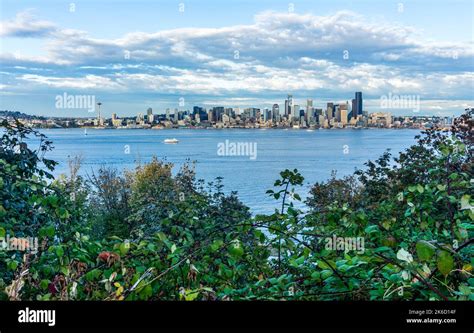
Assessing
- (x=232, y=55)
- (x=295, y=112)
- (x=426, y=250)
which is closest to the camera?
(x=426, y=250)

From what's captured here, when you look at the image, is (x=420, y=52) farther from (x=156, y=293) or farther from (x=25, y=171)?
(x=25, y=171)

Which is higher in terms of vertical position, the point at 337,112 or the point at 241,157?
the point at 337,112

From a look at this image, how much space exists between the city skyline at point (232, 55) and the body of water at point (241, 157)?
17cm

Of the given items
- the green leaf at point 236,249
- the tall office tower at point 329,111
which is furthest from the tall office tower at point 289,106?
the green leaf at point 236,249

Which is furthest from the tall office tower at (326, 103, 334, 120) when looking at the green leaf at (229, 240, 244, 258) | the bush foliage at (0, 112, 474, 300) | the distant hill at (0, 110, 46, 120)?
the distant hill at (0, 110, 46, 120)

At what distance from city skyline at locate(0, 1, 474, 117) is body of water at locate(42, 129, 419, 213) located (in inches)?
6.8

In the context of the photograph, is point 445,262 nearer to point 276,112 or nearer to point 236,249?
point 236,249

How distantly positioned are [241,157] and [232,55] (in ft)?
2.04

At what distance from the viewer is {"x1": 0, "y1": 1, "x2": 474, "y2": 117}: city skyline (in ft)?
9.70

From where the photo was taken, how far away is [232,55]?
327 cm

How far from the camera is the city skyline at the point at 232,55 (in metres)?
2.96

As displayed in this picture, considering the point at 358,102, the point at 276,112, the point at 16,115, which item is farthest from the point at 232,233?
the point at 16,115

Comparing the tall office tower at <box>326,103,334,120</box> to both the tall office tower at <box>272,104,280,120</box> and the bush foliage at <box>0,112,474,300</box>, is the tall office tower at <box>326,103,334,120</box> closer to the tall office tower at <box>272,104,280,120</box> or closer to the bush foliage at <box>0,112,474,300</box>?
the tall office tower at <box>272,104,280,120</box>
